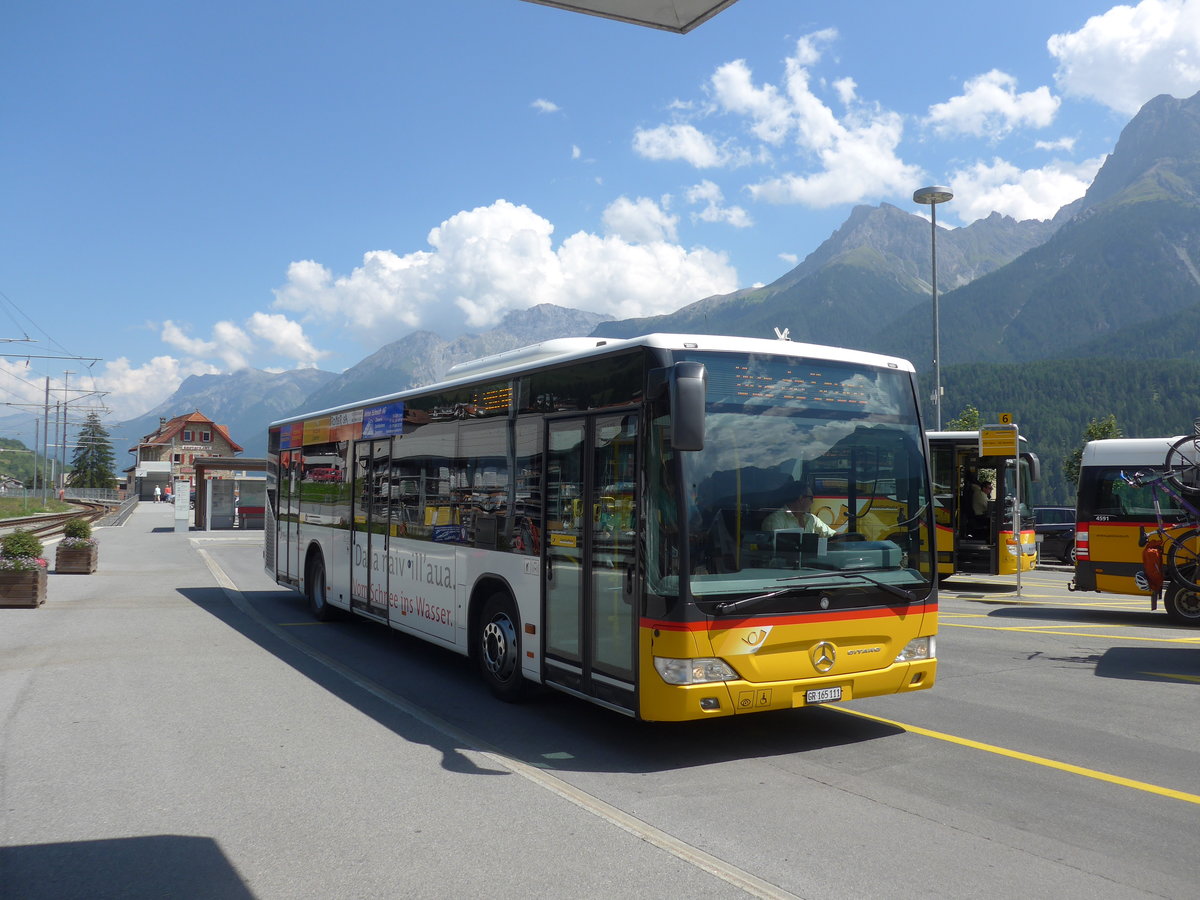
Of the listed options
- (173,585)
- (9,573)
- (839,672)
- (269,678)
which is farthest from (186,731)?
(173,585)

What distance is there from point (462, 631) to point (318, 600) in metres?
5.73

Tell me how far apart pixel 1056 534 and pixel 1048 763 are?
2557 cm

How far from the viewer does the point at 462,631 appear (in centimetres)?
884

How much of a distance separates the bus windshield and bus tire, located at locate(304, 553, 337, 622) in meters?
8.60

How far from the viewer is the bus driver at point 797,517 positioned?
6.32 metres

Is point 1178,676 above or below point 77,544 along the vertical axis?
below

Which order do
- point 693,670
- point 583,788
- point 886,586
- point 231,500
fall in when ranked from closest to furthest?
point 583,788 → point 693,670 → point 886,586 → point 231,500

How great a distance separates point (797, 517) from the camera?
21.0 feet

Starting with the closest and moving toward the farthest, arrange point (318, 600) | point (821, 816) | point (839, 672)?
point (821, 816)
point (839, 672)
point (318, 600)


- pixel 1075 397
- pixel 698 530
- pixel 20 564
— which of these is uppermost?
pixel 1075 397

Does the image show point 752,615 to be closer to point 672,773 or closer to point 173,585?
point 672,773

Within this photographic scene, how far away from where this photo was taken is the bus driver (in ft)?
20.7

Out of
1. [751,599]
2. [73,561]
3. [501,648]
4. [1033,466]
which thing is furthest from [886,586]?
[73,561]

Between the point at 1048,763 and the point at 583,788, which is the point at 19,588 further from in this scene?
the point at 1048,763
